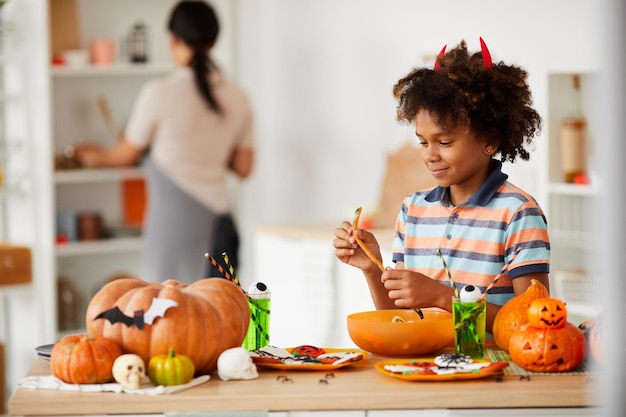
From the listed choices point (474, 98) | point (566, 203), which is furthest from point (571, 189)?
point (474, 98)

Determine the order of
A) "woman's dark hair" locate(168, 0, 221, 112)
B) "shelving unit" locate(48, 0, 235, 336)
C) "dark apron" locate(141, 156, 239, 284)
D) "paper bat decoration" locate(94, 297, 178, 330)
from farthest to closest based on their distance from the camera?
"shelving unit" locate(48, 0, 235, 336) < "dark apron" locate(141, 156, 239, 284) < "woman's dark hair" locate(168, 0, 221, 112) < "paper bat decoration" locate(94, 297, 178, 330)

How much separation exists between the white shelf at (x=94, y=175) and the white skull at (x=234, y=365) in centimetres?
339

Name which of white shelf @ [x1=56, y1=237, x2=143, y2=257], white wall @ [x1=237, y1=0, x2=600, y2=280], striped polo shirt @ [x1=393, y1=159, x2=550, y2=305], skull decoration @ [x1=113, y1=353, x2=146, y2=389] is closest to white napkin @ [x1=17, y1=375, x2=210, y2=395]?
skull decoration @ [x1=113, y1=353, x2=146, y2=389]

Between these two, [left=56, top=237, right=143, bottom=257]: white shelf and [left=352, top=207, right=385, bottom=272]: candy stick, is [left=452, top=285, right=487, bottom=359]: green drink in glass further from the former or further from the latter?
[left=56, top=237, right=143, bottom=257]: white shelf

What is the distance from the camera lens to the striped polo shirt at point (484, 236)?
189cm

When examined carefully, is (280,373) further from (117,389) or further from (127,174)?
(127,174)

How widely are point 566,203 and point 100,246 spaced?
235cm

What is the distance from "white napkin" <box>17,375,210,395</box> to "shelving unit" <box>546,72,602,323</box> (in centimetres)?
208

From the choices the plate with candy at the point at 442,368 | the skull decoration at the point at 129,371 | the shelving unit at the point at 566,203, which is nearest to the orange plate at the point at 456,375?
the plate with candy at the point at 442,368

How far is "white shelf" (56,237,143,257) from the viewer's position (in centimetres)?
478

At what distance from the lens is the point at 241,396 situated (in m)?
1.45

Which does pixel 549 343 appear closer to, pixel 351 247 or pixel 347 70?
pixel 351 247

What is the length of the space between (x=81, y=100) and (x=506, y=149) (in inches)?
137

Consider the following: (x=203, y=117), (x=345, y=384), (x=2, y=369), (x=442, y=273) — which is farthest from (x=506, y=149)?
(x=2, y=369)
